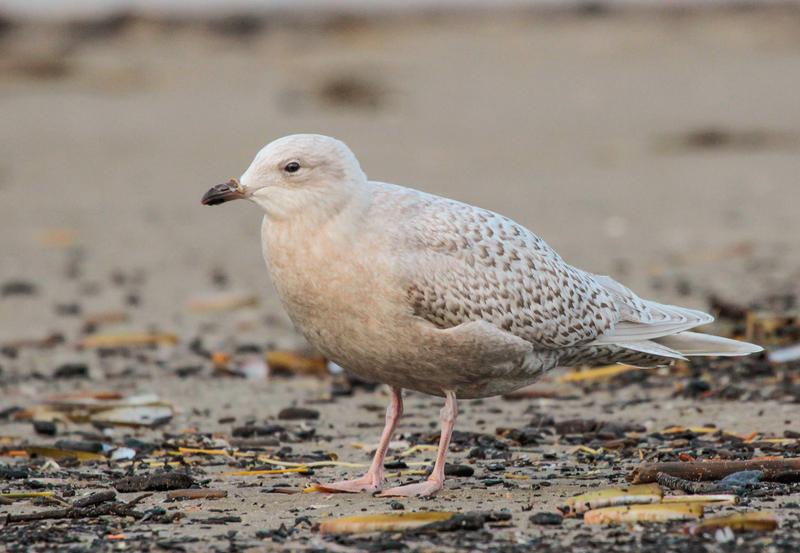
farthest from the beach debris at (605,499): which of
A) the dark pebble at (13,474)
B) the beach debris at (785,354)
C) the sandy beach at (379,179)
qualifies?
the beach debris at (785,354)

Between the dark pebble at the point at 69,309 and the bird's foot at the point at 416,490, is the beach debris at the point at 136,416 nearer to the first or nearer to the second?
the bird's foot at the point at 416,490

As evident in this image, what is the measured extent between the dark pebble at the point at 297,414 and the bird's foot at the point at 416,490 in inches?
77.6

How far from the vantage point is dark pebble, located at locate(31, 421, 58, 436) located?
6246 millimetres

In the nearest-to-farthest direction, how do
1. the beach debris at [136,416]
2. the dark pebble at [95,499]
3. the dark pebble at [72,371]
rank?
the dark pebble at [95,499], the beach debris at [136,416], the dark pebble at [72,371]

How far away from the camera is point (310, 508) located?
4414mm

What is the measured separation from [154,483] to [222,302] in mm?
5702

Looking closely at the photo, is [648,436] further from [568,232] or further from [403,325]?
[568,232]

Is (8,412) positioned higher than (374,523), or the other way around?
(8,412)

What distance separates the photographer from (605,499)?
414 cm

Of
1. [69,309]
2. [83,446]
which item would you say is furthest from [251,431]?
[69,309]

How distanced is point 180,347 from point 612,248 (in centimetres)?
613

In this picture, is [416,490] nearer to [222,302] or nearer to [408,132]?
[222,302]

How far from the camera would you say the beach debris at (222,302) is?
33.8 ft

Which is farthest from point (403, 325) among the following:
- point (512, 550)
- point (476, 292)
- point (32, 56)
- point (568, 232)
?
point (32, 56)
